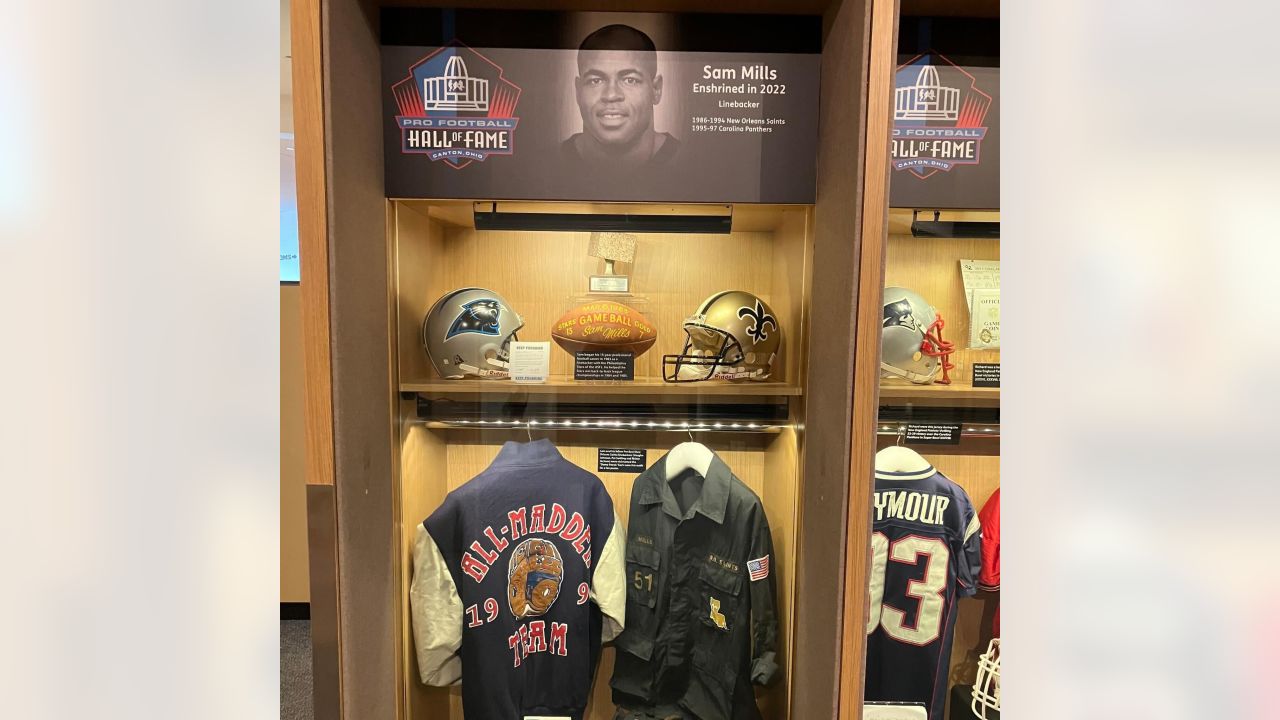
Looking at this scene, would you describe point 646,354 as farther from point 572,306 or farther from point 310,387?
point 310,387

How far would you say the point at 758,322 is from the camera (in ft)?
5.67

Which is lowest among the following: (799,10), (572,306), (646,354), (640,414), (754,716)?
(754,716)

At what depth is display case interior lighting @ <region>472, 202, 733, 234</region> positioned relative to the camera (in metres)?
1.65

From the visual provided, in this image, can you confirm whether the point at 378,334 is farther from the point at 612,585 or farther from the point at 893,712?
the point at 893,712

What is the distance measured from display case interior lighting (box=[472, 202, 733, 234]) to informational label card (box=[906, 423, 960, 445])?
65 centimetres

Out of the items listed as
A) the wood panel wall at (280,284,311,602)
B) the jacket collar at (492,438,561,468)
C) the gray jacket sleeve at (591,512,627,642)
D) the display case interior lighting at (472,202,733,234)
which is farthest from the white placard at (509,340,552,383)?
the wood panel wall at (280,284,311,602)

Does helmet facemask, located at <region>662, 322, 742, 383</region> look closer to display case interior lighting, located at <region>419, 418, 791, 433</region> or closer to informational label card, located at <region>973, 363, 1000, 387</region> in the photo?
display case interior lighting, located at <region>419, 418, 791, 433</region>

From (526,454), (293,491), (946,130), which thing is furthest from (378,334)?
(293,491)

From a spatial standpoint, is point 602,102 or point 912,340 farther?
point 912,340

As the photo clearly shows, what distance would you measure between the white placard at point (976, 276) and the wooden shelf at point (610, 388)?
489 mm

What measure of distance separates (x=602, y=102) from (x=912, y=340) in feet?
2.94
